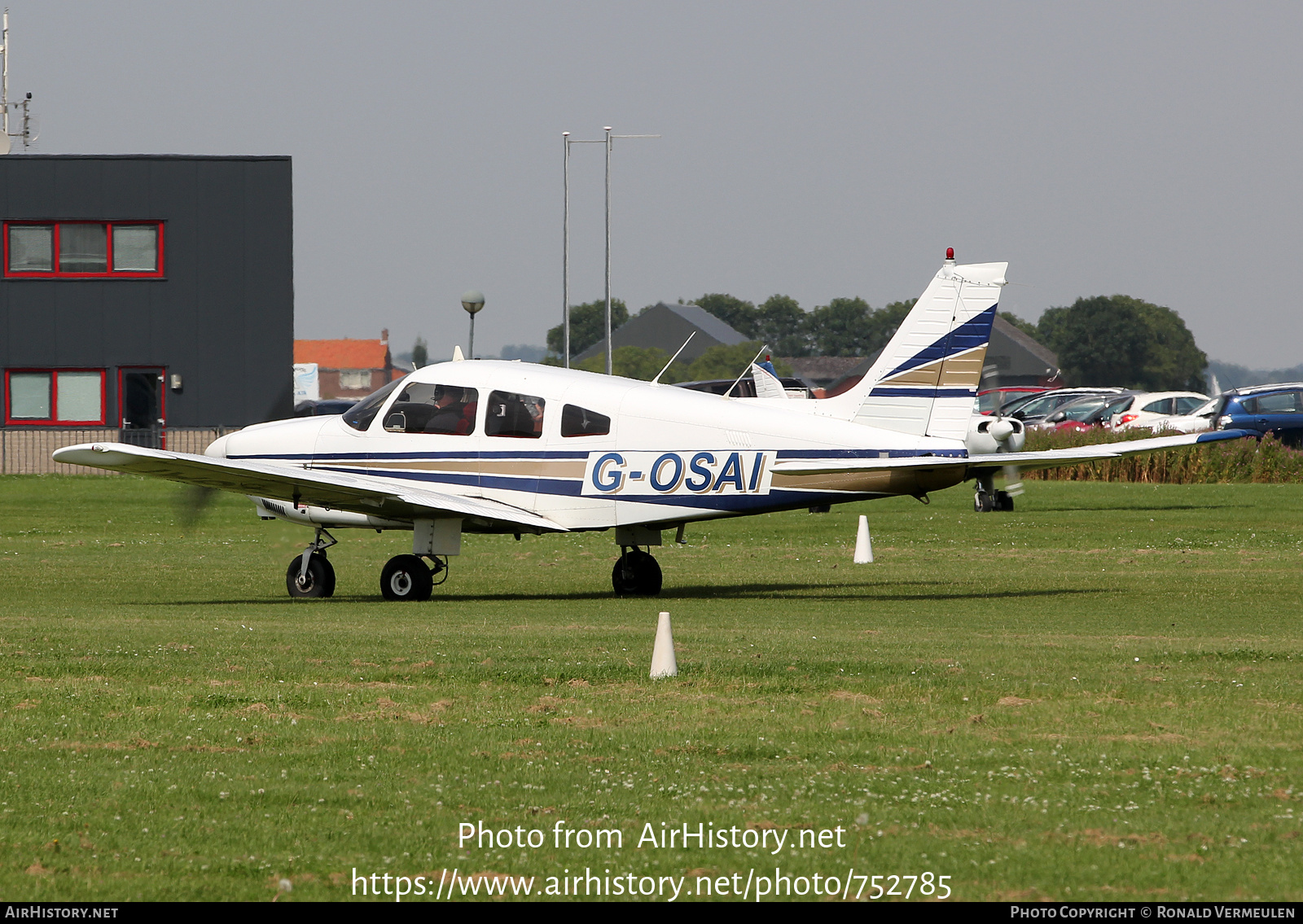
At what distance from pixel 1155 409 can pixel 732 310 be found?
147291mm

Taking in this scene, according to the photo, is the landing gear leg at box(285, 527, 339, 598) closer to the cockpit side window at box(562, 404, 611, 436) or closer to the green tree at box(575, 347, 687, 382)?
the cockpit side window at box(562, 404, 611, 436)

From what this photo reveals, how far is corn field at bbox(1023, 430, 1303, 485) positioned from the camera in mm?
37125

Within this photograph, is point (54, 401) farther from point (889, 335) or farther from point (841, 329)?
point (841, 329)

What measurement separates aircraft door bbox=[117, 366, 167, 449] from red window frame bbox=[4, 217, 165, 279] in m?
2.42

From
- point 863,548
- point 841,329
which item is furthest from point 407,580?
point 841,329

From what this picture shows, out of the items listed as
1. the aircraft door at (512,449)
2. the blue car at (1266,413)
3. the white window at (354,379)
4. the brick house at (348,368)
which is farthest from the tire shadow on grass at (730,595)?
the white window at (354,379)

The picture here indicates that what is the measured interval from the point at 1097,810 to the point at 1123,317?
161796 millimetres

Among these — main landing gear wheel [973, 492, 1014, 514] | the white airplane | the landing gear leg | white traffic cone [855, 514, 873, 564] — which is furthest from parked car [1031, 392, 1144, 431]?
the landing gear leg

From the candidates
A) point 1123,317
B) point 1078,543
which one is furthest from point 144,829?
point 1123,317

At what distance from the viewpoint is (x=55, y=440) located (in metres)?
42.8

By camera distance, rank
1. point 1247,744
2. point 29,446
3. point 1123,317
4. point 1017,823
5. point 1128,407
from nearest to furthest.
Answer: point 1017,823, point 1247,744, point 29,446, point 1128,407, point 1123,317

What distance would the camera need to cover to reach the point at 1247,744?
8344 mm
